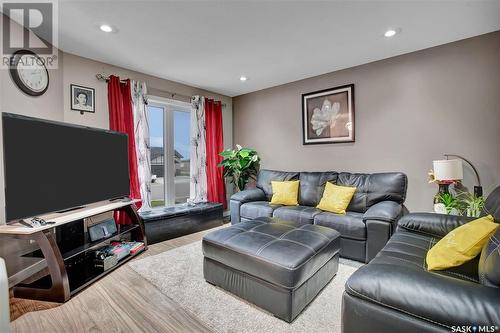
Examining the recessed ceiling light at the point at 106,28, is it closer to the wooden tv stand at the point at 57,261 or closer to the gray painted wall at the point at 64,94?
the gray painted wall at the point at 64,94

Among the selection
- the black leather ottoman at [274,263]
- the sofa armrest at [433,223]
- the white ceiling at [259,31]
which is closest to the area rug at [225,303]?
the black leather ottoman at [274,263]

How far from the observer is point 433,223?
199 centimetres

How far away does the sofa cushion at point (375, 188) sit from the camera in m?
2.87

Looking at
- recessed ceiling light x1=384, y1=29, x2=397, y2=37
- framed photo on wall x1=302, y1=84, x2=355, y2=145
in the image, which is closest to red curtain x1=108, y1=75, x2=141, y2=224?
framed photo on wall x1=302, y1=84, x2=355, y2=145

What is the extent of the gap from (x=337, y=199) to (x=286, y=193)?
79 centimetres

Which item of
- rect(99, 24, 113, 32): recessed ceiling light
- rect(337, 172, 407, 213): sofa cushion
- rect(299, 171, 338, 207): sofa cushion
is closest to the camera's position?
rect(99, 24, 113, 32): recessed ceiling light

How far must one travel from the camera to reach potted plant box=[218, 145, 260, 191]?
174 inches

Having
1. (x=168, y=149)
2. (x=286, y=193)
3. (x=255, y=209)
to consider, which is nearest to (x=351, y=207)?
(x=286, y=193)

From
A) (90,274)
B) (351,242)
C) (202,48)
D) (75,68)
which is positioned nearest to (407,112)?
(351,242)

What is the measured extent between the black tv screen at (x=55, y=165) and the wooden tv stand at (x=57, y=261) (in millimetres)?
135

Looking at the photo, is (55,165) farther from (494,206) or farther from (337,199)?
(494,206)

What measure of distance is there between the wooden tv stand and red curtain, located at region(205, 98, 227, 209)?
74.8 inches

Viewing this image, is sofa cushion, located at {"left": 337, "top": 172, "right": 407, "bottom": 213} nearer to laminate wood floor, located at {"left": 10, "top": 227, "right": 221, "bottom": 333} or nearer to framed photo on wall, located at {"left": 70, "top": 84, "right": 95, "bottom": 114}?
laminate wood floor, located at {"left": 10, "top": 227, "right": 221, "bottom": 333}

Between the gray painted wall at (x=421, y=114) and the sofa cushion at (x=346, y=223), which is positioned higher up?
the gray painted wall at (x=421, y=114)
